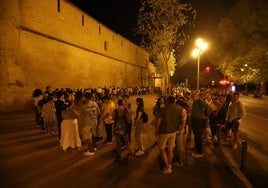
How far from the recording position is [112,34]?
36.1 meters

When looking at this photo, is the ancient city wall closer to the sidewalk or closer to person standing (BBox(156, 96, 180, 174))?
the sidewalk

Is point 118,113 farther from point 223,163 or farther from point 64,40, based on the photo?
point 64,40

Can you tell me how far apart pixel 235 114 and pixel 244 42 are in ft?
74.5

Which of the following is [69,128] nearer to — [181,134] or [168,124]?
[168,124]

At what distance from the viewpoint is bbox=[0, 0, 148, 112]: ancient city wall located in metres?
15.3

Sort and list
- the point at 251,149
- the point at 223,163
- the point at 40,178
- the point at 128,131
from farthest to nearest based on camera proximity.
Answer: the point at 251,149, the point at 128,131, the point at 223,163, the point at 40,178

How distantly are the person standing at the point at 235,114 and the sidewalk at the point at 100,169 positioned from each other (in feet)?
3.13

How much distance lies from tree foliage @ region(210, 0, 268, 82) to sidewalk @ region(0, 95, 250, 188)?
2052 cm

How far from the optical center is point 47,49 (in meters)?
19.3

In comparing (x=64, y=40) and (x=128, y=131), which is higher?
(x=64, y=40)

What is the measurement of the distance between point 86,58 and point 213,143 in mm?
20480

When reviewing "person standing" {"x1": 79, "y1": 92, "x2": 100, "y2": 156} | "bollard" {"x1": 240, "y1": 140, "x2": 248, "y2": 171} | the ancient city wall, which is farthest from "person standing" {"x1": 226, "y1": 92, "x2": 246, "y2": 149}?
the ancient city wall

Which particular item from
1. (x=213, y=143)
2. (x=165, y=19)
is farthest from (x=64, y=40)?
(x=213, y=143)

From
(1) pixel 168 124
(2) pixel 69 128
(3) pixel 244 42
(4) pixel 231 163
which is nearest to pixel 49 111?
(2) pixel 69 128
